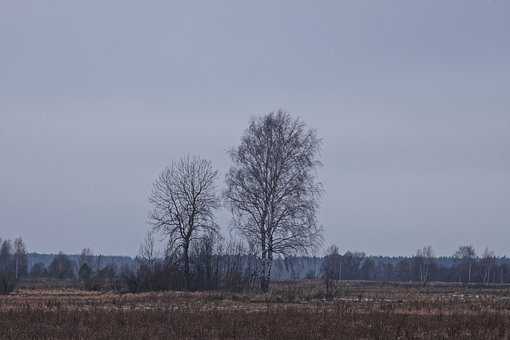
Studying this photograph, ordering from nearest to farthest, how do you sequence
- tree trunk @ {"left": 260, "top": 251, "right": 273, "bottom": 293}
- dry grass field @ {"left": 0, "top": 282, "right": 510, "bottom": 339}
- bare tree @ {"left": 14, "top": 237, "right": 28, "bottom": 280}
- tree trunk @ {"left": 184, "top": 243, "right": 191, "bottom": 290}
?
dry grass field @ {"left": 0, "top": 282, "right": 510, "bottom": 339}, tree trunk @ {"left": 260, "top": 251, "right": 273, "bottom": 293}, tree trunk @ {"left": 184, "top": 243, "right": 191, "bottom": 290}, bare tree @ {"left": 14, "top": 237, "right": 28, "bottom": 280}

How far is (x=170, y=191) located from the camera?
4756 cm

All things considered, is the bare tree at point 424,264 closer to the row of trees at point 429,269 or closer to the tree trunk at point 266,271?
the row of trees at point 429,269

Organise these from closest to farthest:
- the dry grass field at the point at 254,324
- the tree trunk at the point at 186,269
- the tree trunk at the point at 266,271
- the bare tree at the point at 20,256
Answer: the dry grass field at the point at 254,324 → the tree trunk at the point at 266,271 → the tree trunk at the point at 186,269 → the bare tree at the point at 20,256

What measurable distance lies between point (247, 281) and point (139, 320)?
2350 cm

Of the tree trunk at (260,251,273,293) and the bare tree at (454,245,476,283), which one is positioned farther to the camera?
the bare tree at (454,245,476,283)

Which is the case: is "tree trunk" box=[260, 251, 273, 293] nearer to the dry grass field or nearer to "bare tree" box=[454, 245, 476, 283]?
the dry grass field

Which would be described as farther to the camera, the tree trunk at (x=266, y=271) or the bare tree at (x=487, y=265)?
the bare tree at (x=487, y=265)

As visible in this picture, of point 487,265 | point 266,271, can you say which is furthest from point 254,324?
point 487,265

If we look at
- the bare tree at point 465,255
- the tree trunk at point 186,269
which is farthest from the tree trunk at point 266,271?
the bare tree at point 465,255

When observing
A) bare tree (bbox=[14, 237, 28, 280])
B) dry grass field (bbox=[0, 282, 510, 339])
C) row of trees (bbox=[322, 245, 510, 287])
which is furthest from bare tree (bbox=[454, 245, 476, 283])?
dry grass field (bbox=[0, 282, 510, 339])

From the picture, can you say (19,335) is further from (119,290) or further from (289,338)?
(119,290)

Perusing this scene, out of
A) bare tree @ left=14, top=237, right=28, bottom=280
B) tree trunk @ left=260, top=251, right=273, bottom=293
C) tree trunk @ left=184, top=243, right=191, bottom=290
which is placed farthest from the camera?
bare tree @ left=14, top=237, right=28, bottom=280

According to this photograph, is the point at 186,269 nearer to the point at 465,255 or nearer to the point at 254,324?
the point at 254,324

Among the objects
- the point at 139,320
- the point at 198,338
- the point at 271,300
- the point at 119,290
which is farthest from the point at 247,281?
the point at 198,338
